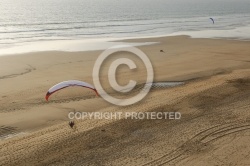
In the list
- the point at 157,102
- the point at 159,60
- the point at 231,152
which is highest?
the point at 159,60

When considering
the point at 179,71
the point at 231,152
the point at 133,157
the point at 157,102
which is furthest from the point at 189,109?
the point at 179,71

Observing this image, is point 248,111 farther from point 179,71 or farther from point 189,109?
point 179,71

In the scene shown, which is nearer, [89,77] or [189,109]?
[189,109]

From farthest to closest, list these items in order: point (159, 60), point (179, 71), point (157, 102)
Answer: point (159, 60), point (179, 71), point (157, 102)

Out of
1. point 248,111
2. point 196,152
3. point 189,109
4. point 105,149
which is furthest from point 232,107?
A: point 105,149

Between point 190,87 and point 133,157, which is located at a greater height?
point 190,87

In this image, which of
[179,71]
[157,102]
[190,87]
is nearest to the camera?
[157,102]

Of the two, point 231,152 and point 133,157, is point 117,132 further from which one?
point 231,152
